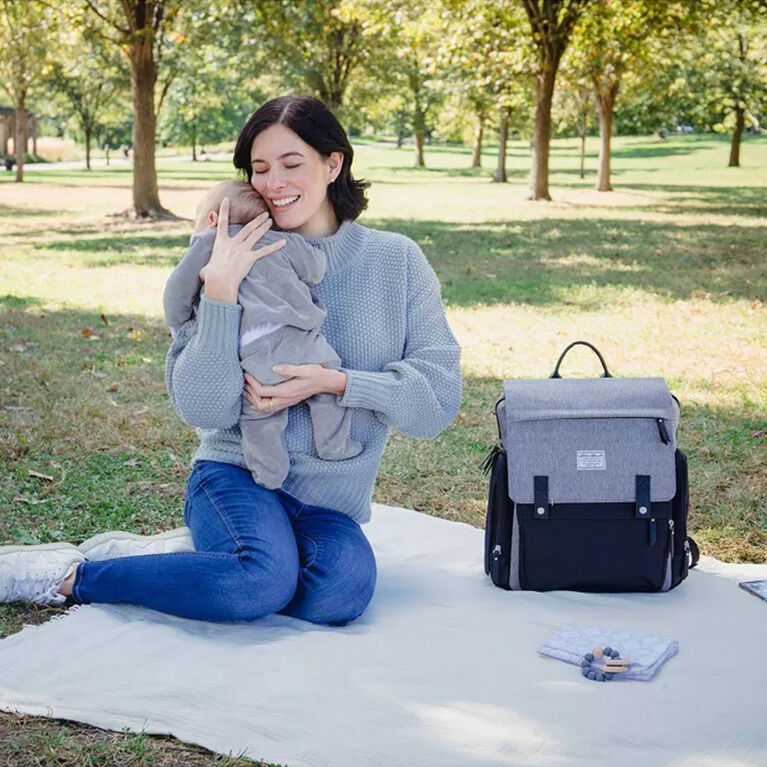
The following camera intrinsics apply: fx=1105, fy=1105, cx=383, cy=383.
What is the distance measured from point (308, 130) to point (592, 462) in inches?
55.6

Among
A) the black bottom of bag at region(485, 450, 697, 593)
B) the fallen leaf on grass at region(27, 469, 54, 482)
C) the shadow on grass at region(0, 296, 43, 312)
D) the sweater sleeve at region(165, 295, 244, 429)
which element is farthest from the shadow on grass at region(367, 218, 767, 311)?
the sweater sleeve at region(165, 295, 244, 429)

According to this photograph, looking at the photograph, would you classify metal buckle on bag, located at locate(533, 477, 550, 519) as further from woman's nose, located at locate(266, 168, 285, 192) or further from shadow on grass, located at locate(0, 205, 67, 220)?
shadow on grass, located at locate(0, 205, 67, 220)

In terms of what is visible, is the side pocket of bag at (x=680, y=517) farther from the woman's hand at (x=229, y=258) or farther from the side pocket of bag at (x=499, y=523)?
the woman's hand at (x=229, y=258)

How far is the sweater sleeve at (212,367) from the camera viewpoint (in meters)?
3.29

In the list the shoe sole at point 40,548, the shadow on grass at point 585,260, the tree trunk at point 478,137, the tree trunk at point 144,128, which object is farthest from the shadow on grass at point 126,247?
the tree trunk at point 478,137

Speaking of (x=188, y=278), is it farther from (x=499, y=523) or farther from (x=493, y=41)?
(x=493, y=41)

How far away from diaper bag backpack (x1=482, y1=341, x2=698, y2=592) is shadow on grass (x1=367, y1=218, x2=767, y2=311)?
6.12m

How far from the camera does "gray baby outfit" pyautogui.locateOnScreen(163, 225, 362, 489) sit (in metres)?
3.34

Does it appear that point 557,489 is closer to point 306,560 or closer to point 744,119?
point 306,560

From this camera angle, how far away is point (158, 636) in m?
3.24

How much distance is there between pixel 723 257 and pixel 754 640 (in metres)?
10.5

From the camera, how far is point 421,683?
3006 millimetres

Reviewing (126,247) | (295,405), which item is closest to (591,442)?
(295,405)

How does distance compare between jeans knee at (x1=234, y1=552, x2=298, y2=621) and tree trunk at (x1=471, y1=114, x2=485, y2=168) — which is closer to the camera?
jeans knee at (x1=234, y1=552, x2=298, y2=621)
